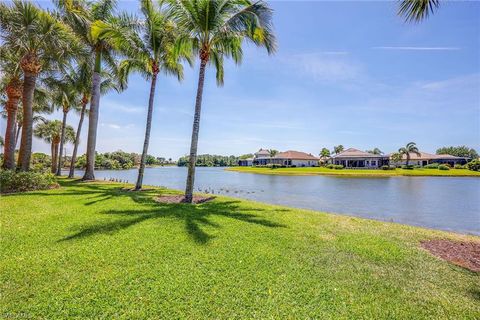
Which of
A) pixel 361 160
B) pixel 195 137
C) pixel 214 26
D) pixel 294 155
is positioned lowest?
pixel 195 137

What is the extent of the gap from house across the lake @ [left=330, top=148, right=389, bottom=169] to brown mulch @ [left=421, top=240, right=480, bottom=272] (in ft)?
195

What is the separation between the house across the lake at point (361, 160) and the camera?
62266mm

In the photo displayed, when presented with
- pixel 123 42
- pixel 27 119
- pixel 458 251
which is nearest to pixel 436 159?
pixel 458 251

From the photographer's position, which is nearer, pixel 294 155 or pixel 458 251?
pixel 458 251

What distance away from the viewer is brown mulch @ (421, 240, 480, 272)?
5.34m

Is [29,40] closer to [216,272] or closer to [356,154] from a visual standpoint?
[216,272]

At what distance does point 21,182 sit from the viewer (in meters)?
12.0

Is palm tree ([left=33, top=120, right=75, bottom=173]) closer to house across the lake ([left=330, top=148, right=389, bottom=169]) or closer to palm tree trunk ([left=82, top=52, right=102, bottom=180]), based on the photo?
palm tree trunk ([left=82, top=52, right=102, bottom=180])

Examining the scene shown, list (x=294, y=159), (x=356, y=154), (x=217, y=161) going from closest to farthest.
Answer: (x=356, y=154)
(x=294, y=159)
(x=217, y=161)

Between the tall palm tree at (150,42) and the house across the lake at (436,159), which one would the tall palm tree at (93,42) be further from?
the house across the lake at (436,159)

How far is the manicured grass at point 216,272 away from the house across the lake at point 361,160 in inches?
2403

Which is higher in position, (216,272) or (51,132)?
(51,132)

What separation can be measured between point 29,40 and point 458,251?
18.9 meters

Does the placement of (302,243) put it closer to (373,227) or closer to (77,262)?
(373,227)
